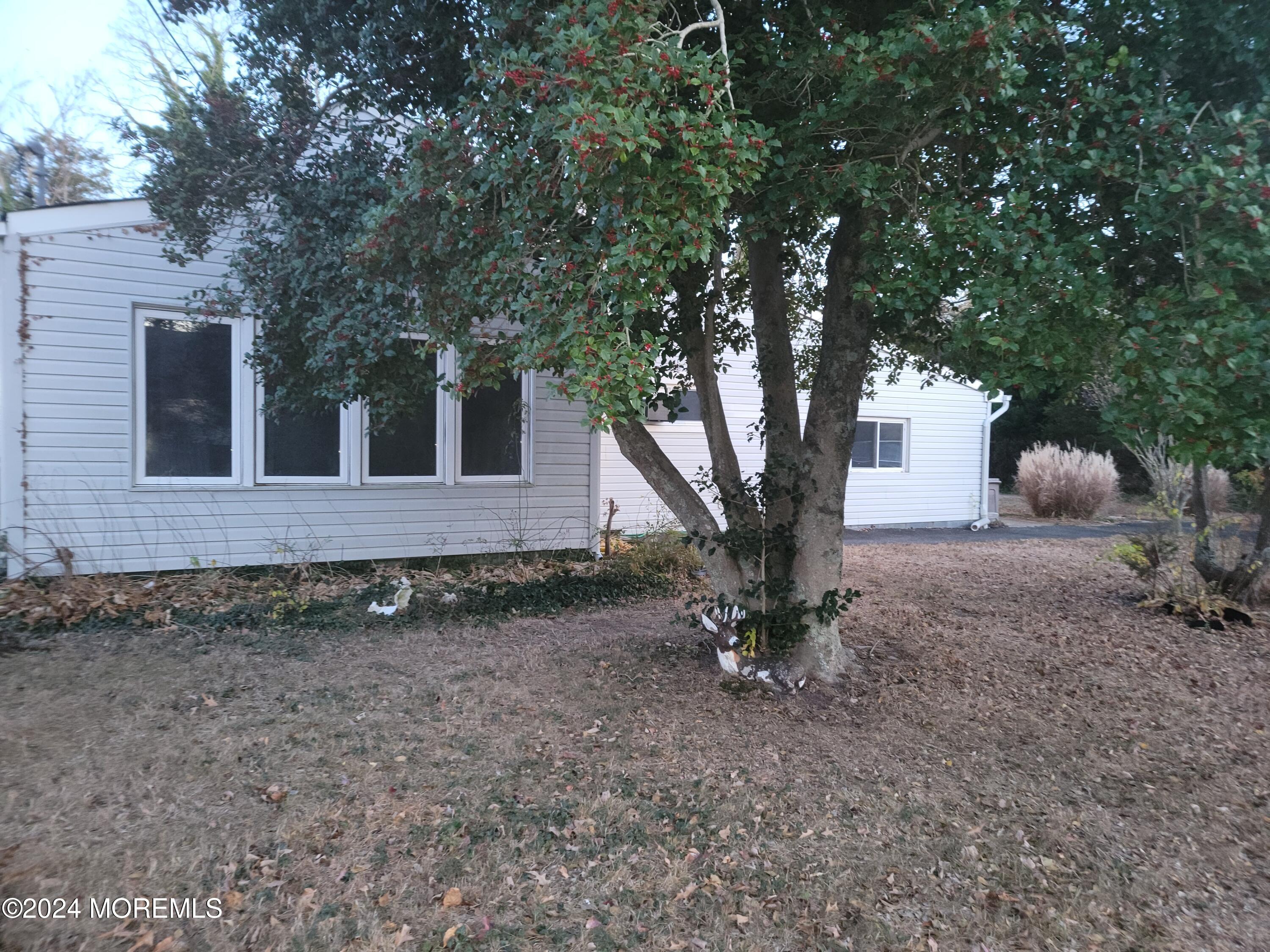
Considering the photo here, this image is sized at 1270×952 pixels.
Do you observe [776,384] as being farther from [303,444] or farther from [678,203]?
[303,444]

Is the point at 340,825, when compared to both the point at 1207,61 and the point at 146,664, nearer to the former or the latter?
the point at 146,664

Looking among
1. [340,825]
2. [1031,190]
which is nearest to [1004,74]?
[1031,190]

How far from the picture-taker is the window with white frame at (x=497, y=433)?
914cm

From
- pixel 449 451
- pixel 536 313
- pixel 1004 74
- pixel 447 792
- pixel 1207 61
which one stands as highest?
pixel 1207 61

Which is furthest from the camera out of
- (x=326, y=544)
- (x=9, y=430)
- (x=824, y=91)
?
(x=326, y=544)

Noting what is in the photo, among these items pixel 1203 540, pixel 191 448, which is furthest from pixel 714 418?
pixel 1203 540

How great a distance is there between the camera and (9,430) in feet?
23.0

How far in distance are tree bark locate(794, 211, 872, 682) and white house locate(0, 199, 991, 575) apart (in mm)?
3981

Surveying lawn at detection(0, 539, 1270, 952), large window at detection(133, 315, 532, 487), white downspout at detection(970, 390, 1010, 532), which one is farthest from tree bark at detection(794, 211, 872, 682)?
white downspout at detection(970, 390, 1010, 532)

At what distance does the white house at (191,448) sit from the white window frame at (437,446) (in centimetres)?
2

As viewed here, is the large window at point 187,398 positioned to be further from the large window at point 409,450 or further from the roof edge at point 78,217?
the large window at point 409,450

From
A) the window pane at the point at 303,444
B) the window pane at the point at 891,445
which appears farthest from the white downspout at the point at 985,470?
the window pane at the point at 303,444

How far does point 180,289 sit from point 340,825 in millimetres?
6017

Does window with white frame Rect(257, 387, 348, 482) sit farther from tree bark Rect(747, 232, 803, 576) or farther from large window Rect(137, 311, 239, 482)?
tree bark Rect(747, 232, 803, 576)
